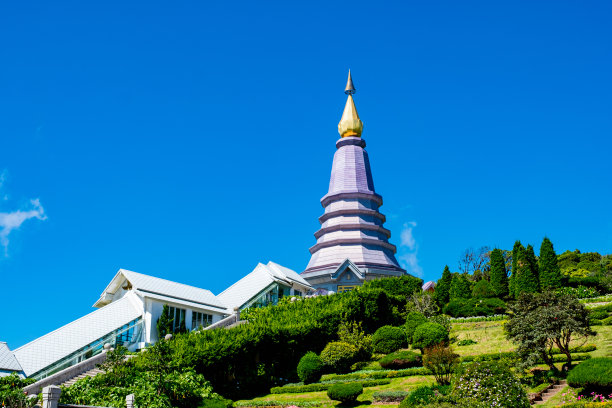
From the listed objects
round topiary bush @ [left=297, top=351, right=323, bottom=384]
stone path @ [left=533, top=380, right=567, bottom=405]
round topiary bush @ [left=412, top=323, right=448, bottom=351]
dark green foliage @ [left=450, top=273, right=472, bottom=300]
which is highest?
dark green foliage @ [left=450, top=273, right=472, bottom=300]

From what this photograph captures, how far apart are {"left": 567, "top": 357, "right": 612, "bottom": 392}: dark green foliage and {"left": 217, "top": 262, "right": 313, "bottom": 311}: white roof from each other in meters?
25.2

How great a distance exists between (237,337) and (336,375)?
535 centimetres

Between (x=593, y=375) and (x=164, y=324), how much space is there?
76.2 ft

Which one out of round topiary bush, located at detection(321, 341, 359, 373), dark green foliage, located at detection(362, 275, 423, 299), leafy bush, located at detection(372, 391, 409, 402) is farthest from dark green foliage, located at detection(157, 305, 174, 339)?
leafy bush, located at detection(372, 391, 409, 402)

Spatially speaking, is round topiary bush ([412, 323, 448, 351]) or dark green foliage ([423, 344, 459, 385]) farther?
round topiary bush ([412, 323, 448, 351])

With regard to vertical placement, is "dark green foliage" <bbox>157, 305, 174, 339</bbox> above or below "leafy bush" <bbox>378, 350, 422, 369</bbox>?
above

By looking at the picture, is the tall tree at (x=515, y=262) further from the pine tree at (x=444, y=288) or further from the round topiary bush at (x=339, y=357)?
the round topiary bush at (x=339, y=357)

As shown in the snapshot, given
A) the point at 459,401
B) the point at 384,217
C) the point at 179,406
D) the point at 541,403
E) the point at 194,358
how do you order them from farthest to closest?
the point at 384,217 < the point at 194,358 < the point at 179,406 < the point at 541,403 < the point at 459,401

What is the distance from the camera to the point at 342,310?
35.7m

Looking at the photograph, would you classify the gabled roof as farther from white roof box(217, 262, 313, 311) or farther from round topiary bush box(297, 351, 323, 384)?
round topiary bush box(297, 351, 323, 384)

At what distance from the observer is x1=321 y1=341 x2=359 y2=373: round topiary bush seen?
31.1 m

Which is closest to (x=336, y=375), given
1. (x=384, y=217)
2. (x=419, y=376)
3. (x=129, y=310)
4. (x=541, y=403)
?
(x=419, y=376)

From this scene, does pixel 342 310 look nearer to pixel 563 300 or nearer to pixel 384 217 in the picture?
pixel 563 300

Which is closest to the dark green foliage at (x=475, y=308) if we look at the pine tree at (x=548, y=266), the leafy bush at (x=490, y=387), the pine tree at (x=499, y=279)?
the pine tree at (x=548, y=266)
